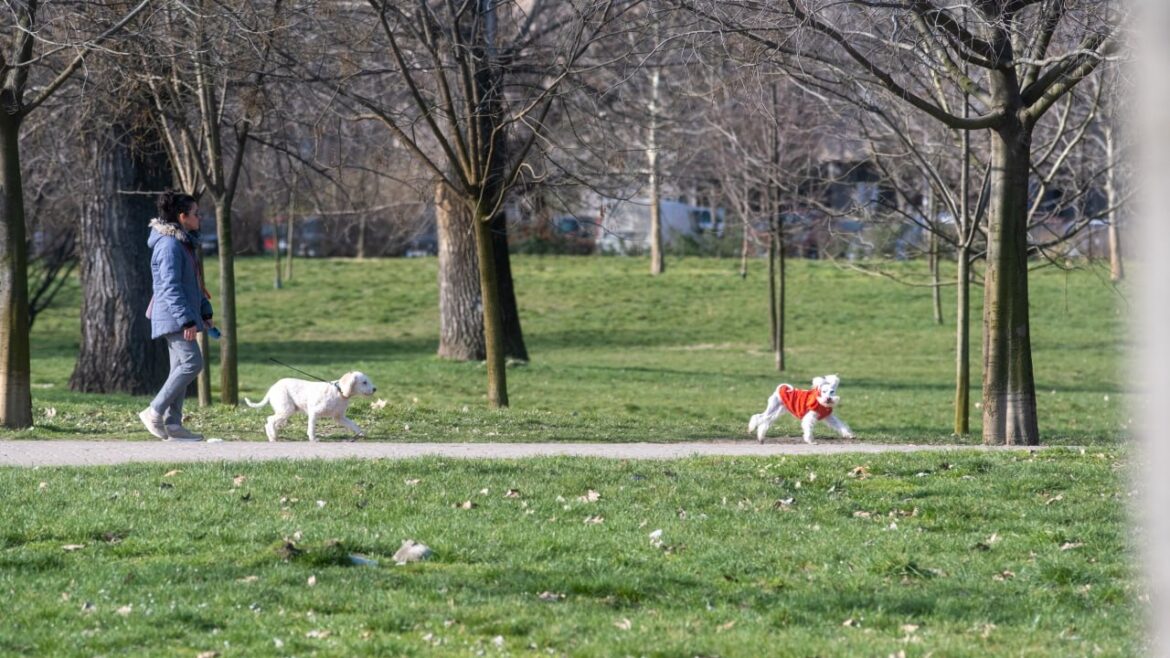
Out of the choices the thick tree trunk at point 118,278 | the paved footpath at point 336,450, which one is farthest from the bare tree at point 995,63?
the thick tree trunk at point 118,278

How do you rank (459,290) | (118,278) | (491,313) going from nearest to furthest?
(491,313) < (118,278) < (459,290)

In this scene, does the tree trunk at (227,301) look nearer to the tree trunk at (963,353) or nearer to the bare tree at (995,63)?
the bare tree at (995,63)

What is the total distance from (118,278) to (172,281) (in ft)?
23.8

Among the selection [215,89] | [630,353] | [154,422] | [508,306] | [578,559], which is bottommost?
[630,353]

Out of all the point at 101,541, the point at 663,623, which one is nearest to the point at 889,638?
the point at 663,623

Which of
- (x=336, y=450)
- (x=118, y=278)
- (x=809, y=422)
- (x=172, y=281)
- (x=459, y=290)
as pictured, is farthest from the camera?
(x=459, y=290)

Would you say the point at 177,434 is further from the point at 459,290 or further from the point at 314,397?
the point at 459,290

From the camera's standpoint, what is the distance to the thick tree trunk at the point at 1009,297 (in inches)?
439

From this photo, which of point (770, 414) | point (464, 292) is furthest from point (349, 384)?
point (464, 292)

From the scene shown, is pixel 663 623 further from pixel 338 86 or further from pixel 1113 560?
pixel 338 86

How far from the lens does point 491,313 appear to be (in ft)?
48.0

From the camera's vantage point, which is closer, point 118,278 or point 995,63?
point 995,63

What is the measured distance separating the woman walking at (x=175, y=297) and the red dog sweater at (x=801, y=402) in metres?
4.96

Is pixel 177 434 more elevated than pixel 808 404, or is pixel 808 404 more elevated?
pixel 808 404
